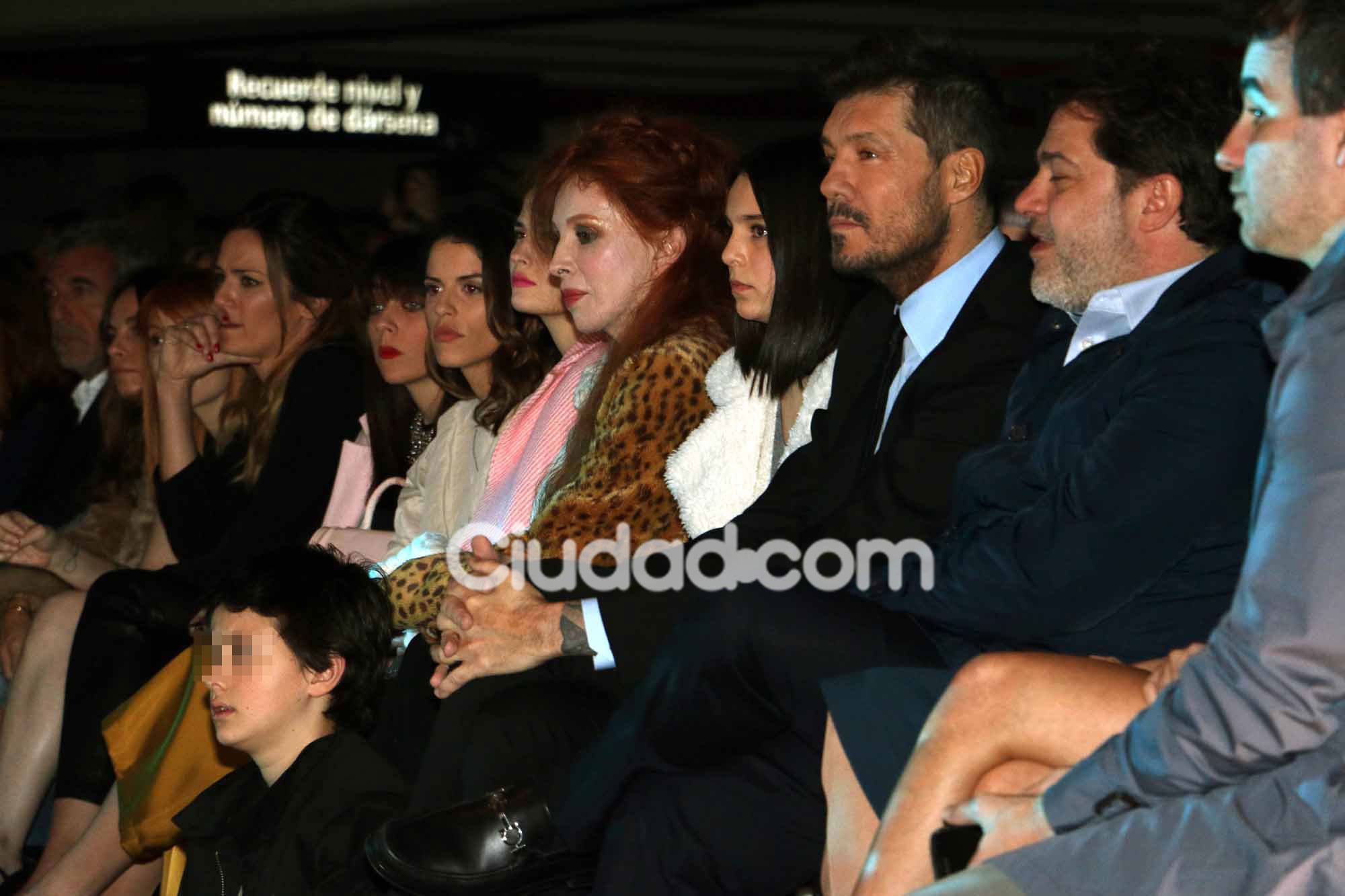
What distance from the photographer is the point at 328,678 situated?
3107mm

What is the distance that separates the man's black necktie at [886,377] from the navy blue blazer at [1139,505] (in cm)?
45

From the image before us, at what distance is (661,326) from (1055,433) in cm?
114

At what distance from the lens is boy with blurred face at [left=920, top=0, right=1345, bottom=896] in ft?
5.21

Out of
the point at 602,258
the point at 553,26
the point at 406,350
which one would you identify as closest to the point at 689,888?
the point at 602,258

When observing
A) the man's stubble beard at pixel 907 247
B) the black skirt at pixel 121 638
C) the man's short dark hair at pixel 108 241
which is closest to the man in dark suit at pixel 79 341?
the man's short dark hair at pixel 108 241

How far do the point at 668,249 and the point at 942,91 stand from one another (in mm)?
719

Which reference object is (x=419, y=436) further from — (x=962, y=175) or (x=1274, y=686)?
(x=1274, y=686)

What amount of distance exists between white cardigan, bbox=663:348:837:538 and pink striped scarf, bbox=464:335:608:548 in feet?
Result: 1.48

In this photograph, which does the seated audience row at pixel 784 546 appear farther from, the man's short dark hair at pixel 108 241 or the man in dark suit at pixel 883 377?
the man's short dark hair at pixel 108 241

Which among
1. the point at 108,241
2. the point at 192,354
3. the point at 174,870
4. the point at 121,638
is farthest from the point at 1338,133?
the point at 108,241

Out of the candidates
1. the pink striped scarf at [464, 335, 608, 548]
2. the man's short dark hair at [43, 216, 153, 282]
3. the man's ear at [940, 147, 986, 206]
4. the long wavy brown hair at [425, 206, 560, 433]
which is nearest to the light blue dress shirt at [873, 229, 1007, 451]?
the man's ear at [940, 147, 986, 206]

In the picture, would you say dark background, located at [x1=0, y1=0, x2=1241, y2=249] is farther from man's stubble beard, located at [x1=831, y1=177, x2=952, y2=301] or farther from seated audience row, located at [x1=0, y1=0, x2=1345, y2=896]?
man's stubble beard, located at [x1=831, y1=177, x2=952, y2=301]

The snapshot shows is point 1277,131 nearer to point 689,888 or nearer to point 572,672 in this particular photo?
point 689,888

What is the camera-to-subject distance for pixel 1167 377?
227cm
